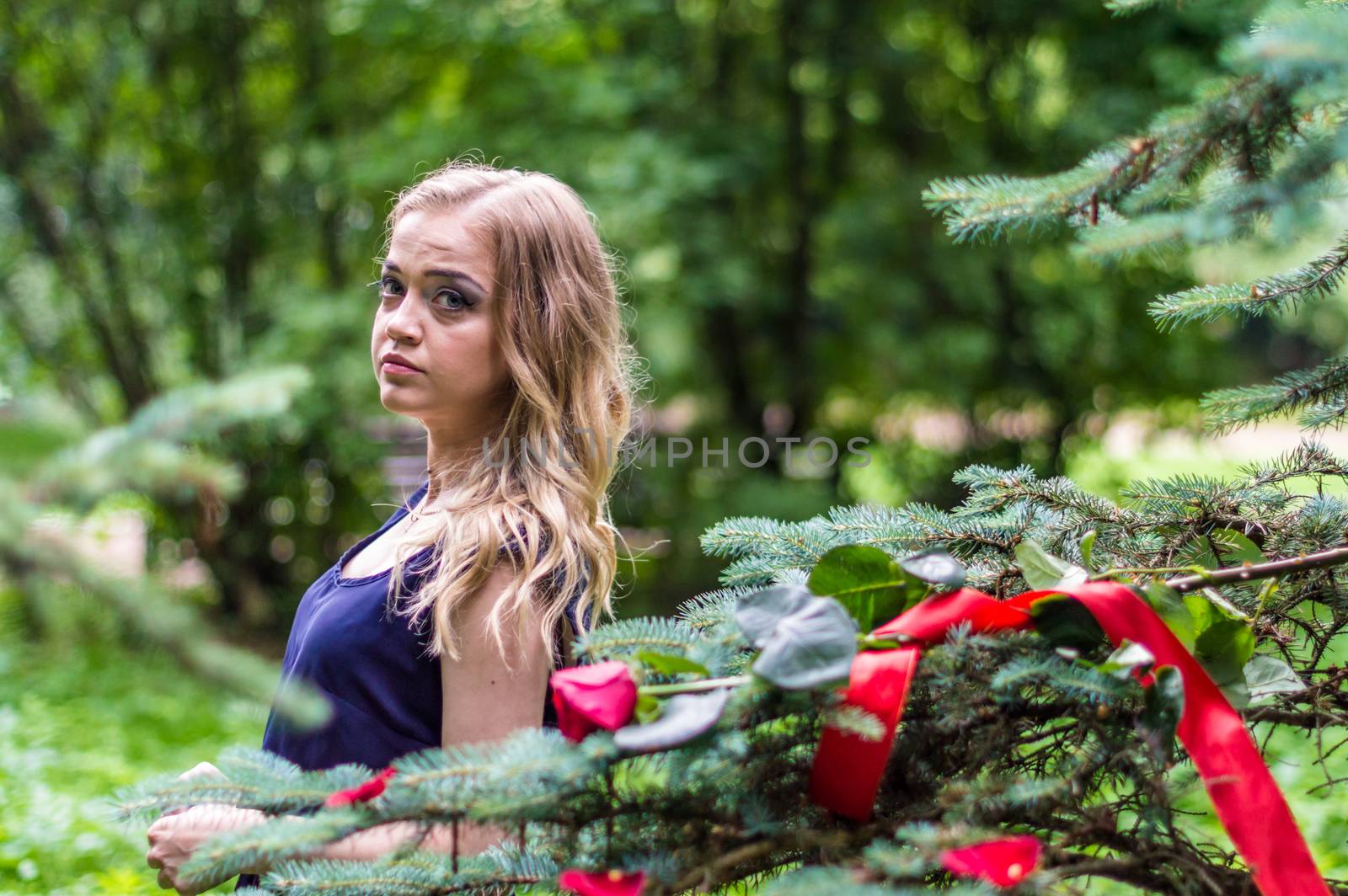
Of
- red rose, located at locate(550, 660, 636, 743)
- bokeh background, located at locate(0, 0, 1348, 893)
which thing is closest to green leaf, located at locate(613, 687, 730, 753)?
red rose, located at locate(550, 660, 636, 743)

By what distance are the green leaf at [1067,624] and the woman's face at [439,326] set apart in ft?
3.44

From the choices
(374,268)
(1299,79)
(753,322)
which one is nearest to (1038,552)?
(1299,79)

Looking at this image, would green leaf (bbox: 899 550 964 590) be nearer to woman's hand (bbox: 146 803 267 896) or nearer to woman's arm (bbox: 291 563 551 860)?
woman's arm (bbox: 291 563 551 860)

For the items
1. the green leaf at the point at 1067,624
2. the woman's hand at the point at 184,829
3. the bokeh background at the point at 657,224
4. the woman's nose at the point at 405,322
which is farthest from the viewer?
the bokeh background at the point at 657,224

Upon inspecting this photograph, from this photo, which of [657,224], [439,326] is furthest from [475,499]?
[657,224]

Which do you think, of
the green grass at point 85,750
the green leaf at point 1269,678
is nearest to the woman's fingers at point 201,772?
the green grass at point 85,750

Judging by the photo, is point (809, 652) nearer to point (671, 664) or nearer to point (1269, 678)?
point (671, 664)

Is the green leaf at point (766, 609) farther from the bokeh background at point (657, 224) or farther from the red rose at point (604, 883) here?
the bokeh background at point (657, 224)

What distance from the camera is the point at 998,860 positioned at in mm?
904

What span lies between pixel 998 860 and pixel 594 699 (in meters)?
0.38

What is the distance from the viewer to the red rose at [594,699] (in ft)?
3.25

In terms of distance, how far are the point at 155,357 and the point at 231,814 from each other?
22.6 feet

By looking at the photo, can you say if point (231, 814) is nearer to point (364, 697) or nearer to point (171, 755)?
point (364, 697)

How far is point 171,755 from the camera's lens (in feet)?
16.3
